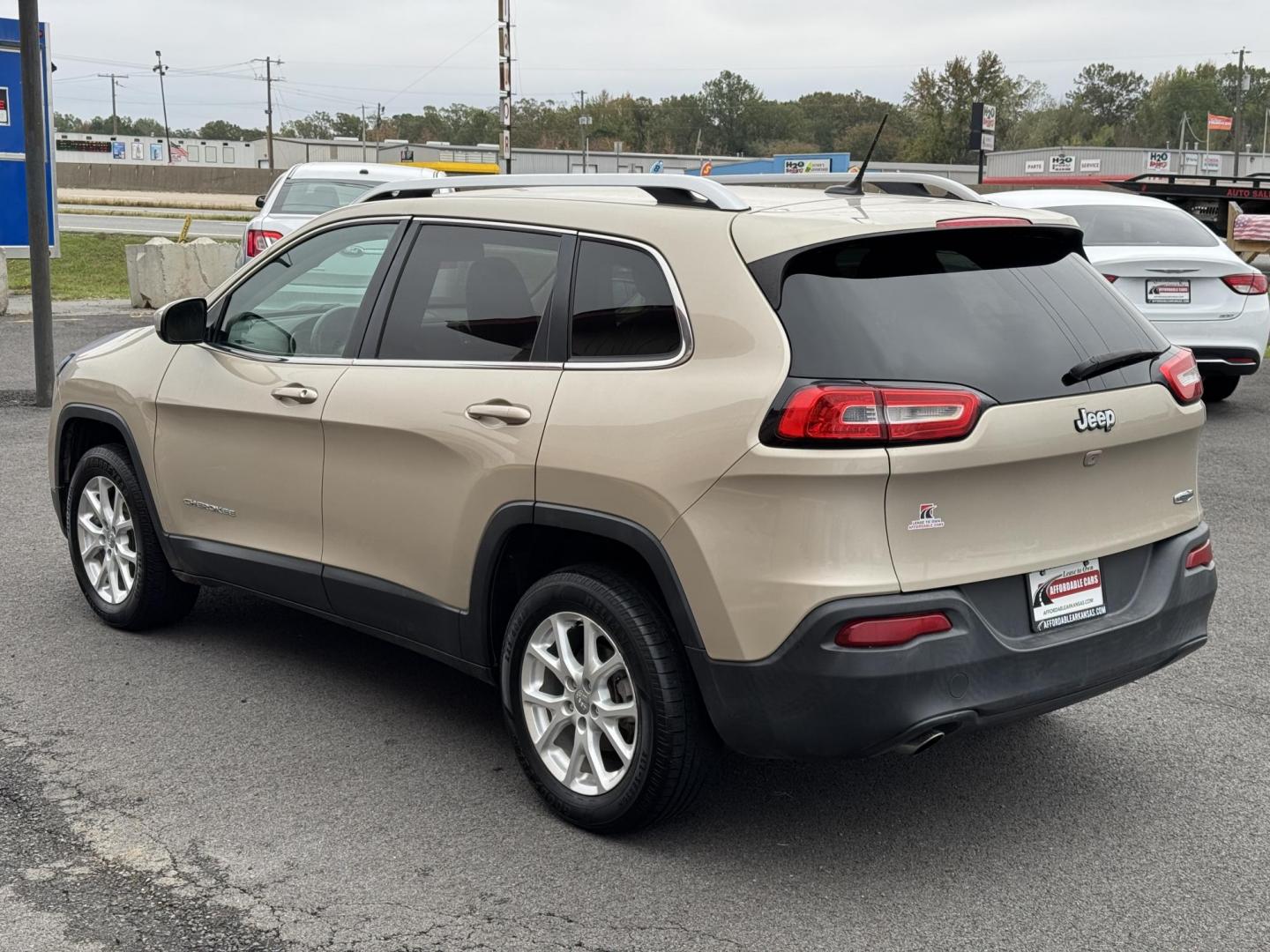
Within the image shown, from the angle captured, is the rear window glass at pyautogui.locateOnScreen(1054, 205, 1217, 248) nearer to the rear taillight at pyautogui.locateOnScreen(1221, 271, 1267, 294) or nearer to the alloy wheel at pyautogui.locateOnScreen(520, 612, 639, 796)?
the rear taillight at pyautogui.locateOnScreen(1221, 271, 1267, 294)

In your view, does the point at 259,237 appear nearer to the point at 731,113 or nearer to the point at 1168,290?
the point at 1168,290

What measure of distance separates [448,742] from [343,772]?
1.34 ft

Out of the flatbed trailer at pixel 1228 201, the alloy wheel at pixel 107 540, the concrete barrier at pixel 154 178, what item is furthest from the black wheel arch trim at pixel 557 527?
the concrete barrier at pixel 154 178

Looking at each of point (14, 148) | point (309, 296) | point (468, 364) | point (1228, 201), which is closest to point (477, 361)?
point (468, 364)

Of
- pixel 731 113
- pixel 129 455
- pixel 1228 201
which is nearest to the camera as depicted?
pixel 129 455

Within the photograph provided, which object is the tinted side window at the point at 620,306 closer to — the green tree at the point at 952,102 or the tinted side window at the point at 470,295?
the tinted side window at the point at 470,295

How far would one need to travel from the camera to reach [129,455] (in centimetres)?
565

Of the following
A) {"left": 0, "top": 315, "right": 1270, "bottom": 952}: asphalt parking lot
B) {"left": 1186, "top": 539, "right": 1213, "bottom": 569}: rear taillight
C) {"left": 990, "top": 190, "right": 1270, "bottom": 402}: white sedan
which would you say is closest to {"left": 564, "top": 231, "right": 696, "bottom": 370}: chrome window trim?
{"left": 0, "top": 315, "right": 1270, "bottom": 952}: asphalt parking lot

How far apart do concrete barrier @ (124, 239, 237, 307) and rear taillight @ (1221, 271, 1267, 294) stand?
44.5ft

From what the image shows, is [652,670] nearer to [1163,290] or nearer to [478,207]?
[478,207]

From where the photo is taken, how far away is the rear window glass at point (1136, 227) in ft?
36.7

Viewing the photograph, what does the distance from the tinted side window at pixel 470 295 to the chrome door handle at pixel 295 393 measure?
34cm

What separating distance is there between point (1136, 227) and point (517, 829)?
9.12 m

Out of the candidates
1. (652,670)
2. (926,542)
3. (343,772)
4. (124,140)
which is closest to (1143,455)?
(926,542)
